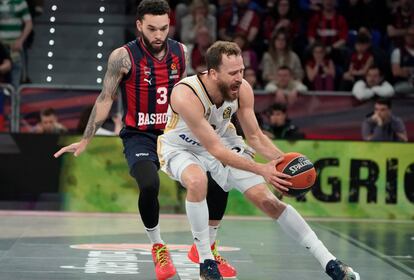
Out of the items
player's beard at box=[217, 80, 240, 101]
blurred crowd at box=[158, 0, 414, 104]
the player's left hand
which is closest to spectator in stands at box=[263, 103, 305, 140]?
blurred crowd at box=[158, 0, 414, 104]

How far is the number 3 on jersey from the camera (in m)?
9.33

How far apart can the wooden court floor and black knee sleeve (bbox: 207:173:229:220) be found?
20.3 inches

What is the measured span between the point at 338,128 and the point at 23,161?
14.3ft

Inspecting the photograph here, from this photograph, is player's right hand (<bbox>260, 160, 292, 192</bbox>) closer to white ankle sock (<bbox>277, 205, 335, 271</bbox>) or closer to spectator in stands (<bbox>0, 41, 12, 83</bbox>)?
white ankle sock (<bbox>277, 205, 335, 271</bbox>)

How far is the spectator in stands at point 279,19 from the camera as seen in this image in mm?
17297

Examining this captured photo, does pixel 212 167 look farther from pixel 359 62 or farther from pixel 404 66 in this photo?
pixel 404 66

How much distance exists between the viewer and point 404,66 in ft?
54.6

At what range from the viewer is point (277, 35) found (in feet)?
53.7

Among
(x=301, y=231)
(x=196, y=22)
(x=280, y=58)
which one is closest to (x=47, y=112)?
(x=196, y=22)

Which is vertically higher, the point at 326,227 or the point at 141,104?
the point at 141,104

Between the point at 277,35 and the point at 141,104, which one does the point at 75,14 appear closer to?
the point at 277,35

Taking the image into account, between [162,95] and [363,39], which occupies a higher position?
[162,95]

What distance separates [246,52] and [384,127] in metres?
2.63

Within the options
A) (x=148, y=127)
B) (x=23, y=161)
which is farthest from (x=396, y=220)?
(x=148, y=127)
